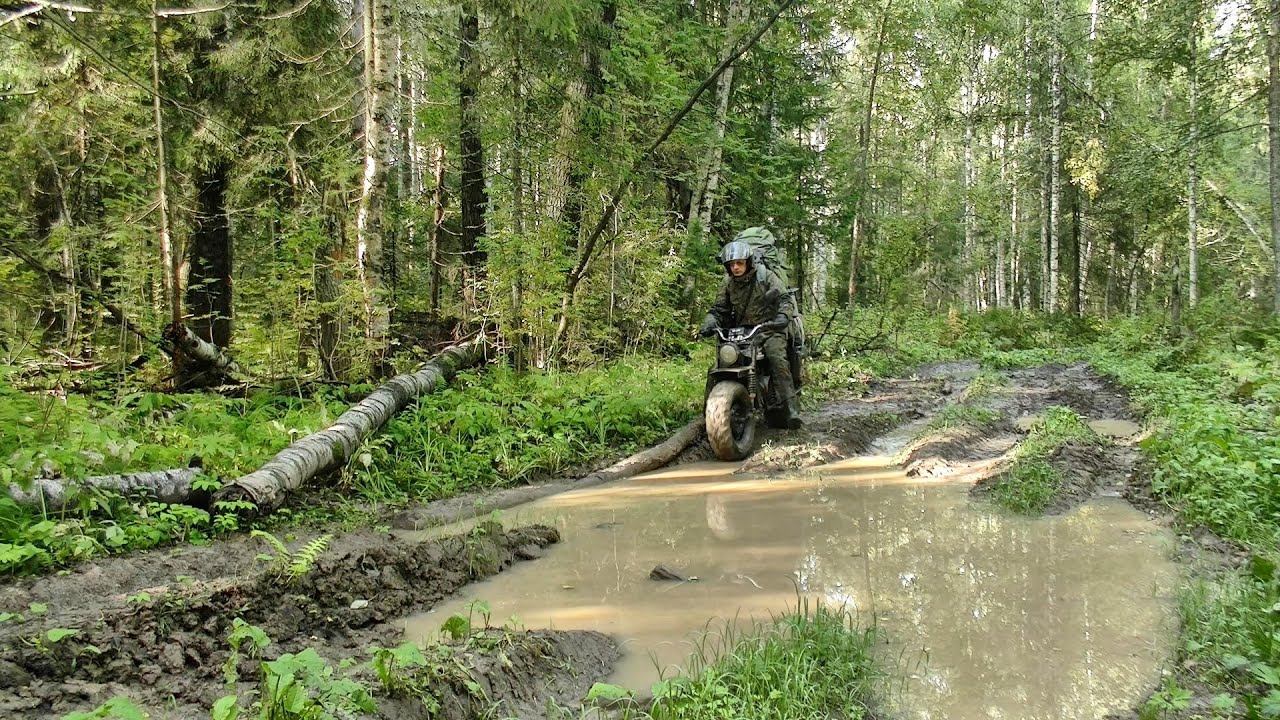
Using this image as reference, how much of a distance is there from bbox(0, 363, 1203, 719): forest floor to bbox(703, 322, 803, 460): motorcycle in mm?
2594

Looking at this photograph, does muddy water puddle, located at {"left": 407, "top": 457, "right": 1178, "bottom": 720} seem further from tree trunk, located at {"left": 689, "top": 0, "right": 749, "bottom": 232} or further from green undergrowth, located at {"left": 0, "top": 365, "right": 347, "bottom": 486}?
tree trunk, located at {"left": 689, "top": 0, "right": 749, "bottom": 232}

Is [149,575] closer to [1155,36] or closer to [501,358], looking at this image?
[501,358]

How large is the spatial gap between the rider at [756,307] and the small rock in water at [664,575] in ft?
13.3

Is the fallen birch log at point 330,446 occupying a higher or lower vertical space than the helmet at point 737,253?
lower

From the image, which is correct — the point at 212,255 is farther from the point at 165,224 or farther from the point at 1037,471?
the point at 1037,471

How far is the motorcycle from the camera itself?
7766mm

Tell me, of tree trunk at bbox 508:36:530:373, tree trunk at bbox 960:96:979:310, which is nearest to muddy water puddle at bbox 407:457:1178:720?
tree trunk at bbox 508:36:530:373

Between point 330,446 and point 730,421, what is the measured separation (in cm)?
405

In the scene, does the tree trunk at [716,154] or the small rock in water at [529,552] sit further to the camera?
the tree trunk at [716,154]

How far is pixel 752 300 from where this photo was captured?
28.1 feet

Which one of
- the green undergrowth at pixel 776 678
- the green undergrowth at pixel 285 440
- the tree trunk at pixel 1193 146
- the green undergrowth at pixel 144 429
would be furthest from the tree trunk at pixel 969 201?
the green undergrowth at pixel 776 678

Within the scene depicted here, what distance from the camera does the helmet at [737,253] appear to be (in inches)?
326

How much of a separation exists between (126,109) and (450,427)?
21.8 ft

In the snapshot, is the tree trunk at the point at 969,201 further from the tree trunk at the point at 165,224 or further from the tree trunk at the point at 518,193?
the tree trunk at the point at 165,224
